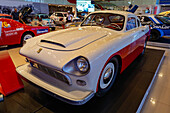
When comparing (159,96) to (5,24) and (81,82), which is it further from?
(5,24)

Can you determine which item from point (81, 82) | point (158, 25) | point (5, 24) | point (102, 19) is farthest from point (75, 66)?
point (158, 25)

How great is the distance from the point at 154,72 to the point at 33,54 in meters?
2.70

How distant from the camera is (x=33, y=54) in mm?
1785

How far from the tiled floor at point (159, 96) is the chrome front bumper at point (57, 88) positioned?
106cm

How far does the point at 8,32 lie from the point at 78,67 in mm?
4291

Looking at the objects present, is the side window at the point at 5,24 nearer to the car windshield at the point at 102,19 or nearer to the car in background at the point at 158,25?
the car windshield at the point at 102,19

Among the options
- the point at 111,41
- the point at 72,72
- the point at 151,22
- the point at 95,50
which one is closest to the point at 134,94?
the point at 111,41

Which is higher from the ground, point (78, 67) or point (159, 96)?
point (78, 67)

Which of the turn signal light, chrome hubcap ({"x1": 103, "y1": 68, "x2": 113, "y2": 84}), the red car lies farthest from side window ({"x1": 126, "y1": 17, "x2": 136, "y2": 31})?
the red car

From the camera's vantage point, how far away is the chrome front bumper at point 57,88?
1.42m

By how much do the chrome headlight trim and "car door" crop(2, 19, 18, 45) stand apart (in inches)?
165

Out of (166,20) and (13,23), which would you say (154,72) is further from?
(13,23)

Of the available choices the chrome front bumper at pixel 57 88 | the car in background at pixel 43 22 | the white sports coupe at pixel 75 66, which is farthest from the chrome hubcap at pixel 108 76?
the car in background at pixel 43 22

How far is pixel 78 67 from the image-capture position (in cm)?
148
